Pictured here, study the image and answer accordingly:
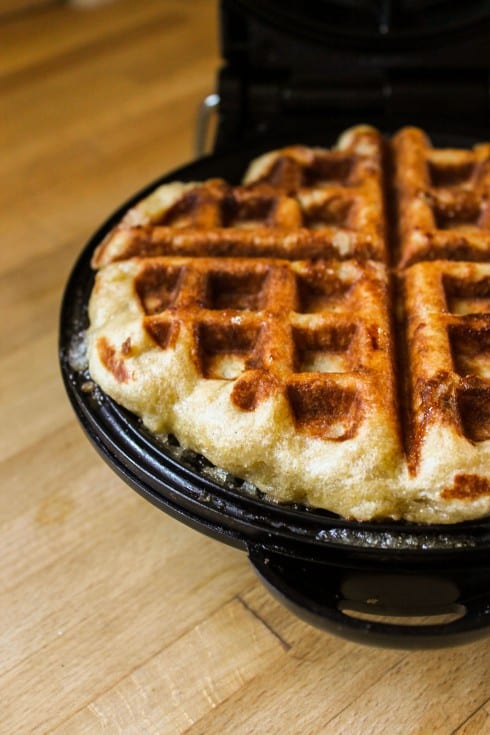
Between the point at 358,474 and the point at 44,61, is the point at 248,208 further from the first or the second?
the point at 44,61

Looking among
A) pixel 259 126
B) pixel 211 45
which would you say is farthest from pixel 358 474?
pixel 211 45

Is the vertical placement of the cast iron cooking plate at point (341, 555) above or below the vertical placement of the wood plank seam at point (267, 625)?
above

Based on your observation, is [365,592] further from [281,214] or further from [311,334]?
[281,214]

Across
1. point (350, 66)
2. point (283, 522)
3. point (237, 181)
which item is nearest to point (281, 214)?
point (237, 181)

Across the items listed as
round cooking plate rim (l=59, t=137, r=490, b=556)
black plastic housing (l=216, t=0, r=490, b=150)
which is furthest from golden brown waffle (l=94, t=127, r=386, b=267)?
round cooking plate rim (l=59, t=137, r=490, b=556)

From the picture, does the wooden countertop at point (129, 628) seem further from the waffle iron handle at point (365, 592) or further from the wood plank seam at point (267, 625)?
the waffle iron handle at point (365, 592)

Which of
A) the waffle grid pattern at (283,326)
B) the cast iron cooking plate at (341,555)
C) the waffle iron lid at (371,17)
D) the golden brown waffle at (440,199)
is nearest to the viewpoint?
the cast iron cooking plate at (341,555)

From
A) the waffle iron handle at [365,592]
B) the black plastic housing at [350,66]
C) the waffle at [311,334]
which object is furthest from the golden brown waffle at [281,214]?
the waffle iron handle at [365,592]
